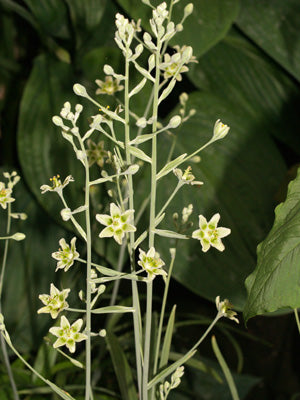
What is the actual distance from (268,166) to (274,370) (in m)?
0.32

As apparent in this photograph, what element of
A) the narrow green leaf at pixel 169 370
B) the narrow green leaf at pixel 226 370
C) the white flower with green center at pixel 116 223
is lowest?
the narrow green leaf at pixel 226 370

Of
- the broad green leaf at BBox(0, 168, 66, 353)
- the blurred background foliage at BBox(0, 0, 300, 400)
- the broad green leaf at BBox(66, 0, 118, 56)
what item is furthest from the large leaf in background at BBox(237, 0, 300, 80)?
the broad green leaf at BBox(0, 168, 66, 353)

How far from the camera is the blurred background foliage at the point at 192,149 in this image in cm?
64

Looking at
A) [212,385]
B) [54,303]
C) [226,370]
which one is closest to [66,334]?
[54,303]

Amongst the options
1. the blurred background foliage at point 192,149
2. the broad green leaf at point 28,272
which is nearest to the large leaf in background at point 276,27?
the blurred background foliage at point 192,149

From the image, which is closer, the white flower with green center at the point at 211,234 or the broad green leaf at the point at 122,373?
the white flower with green center at the point at 211,234

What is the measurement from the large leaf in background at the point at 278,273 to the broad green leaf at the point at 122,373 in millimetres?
210

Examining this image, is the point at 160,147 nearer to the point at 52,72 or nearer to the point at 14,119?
the point at 52,72

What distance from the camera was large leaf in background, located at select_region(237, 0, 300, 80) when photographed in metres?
0.74

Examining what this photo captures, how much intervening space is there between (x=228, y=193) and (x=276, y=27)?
257 mm

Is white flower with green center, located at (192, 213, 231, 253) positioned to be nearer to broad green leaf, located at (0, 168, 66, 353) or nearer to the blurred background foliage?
the blurred background foliage

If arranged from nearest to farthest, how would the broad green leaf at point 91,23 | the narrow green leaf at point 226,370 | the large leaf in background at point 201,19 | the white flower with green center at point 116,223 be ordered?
the white flower with green center at point 116,223, the narrow green leaf at point 226,370, the large leaf in background at point 201,19, the broad green leaf at point 91,23

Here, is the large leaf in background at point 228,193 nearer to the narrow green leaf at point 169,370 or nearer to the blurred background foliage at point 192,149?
the blurred background foliage at point 192,149

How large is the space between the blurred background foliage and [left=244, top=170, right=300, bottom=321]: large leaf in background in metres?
0.30
